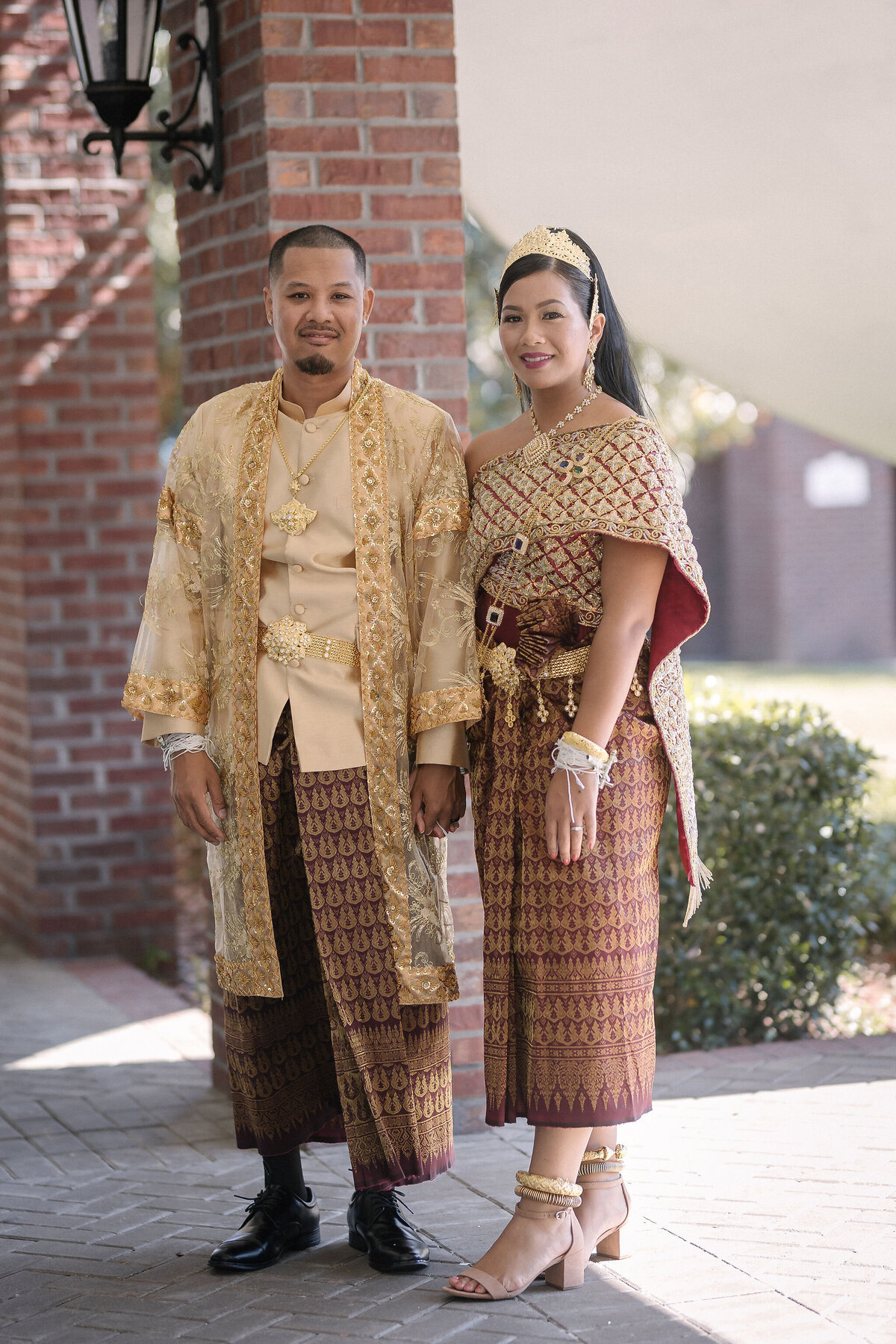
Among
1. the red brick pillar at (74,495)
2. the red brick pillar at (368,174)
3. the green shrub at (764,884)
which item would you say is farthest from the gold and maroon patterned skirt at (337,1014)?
the red brick pillar at (74,495)

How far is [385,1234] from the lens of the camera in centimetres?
309

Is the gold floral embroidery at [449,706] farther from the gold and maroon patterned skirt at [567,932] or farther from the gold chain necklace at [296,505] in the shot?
the gold chain necklace at [296,505]

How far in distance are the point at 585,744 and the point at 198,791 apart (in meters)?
0.77

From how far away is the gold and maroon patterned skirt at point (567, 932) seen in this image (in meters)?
2.89

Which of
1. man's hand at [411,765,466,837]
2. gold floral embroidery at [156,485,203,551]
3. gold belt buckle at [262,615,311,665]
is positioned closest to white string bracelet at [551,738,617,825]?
man's hand at [411,765,466,837]

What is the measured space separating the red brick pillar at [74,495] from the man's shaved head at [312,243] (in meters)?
3.00

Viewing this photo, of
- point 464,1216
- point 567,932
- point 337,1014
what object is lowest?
point 464,1216

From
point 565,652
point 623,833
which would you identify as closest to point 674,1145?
point 623,833

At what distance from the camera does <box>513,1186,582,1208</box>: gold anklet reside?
9.57 feet

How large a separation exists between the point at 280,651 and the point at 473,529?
0.42 metres

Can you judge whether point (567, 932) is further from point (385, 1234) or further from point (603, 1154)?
point (385, 1234)

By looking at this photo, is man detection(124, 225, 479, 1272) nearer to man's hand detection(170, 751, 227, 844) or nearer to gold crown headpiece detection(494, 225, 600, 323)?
man's hand detection(170, 751, 227, 844)

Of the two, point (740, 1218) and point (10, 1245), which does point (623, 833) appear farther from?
point (10, 1245)

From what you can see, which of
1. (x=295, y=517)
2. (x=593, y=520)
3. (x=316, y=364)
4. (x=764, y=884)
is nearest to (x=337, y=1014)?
(x=295, y=517)
